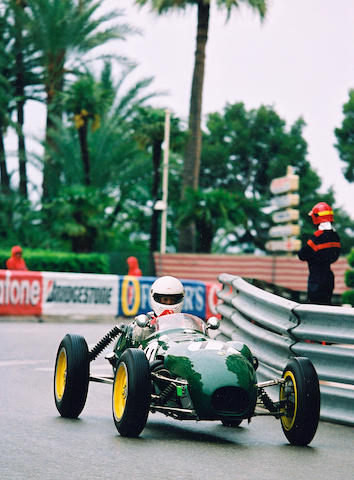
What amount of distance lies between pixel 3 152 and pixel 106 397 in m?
33.2

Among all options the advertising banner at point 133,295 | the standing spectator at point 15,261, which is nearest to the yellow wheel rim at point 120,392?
the advertising banner at point 133,295

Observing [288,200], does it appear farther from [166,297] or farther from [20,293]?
[166,297]

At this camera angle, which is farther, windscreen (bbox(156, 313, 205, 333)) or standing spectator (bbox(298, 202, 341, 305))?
standing spectator (bbox(298, 202, 341, 305))

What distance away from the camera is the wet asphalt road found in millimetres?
5941

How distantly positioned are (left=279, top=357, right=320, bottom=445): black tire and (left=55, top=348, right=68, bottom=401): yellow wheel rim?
6.46 ft

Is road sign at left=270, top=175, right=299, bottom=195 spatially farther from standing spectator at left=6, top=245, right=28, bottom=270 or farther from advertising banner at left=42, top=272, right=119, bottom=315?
standing spectator at left=6, top=245, right=28, bottom=270

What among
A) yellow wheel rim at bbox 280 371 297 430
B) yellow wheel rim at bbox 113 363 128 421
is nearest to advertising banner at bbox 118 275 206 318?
yellow wheel rim at bbox 113 363 128 421

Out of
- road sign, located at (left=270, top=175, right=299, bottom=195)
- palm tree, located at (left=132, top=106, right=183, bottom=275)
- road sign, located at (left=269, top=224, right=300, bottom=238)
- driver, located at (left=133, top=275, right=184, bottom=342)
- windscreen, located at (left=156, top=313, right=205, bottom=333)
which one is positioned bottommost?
windscreen, located at (left=156, top=313, right=205, bottom=333)

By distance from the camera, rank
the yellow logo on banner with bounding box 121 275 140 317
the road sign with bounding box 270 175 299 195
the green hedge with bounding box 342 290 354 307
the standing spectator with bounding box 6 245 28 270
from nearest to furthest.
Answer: the green hedge with bounding box 342 290 354 307 → the yellow logo on banner with bounding box 121 275 140 317 → the standing spectator with bounding box 6 245 28 270 → the road sign with bounding box 270 175 299 195

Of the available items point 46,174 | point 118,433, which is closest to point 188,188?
point 46,174

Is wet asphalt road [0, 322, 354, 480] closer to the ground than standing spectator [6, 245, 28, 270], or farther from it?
closer to the ground

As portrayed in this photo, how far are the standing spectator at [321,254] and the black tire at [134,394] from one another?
535 cm

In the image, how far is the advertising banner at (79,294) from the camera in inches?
904

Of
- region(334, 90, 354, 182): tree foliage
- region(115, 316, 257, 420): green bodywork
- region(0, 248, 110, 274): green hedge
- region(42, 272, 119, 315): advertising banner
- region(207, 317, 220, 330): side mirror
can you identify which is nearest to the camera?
region(115, 316, 257, 420): green bodywork
